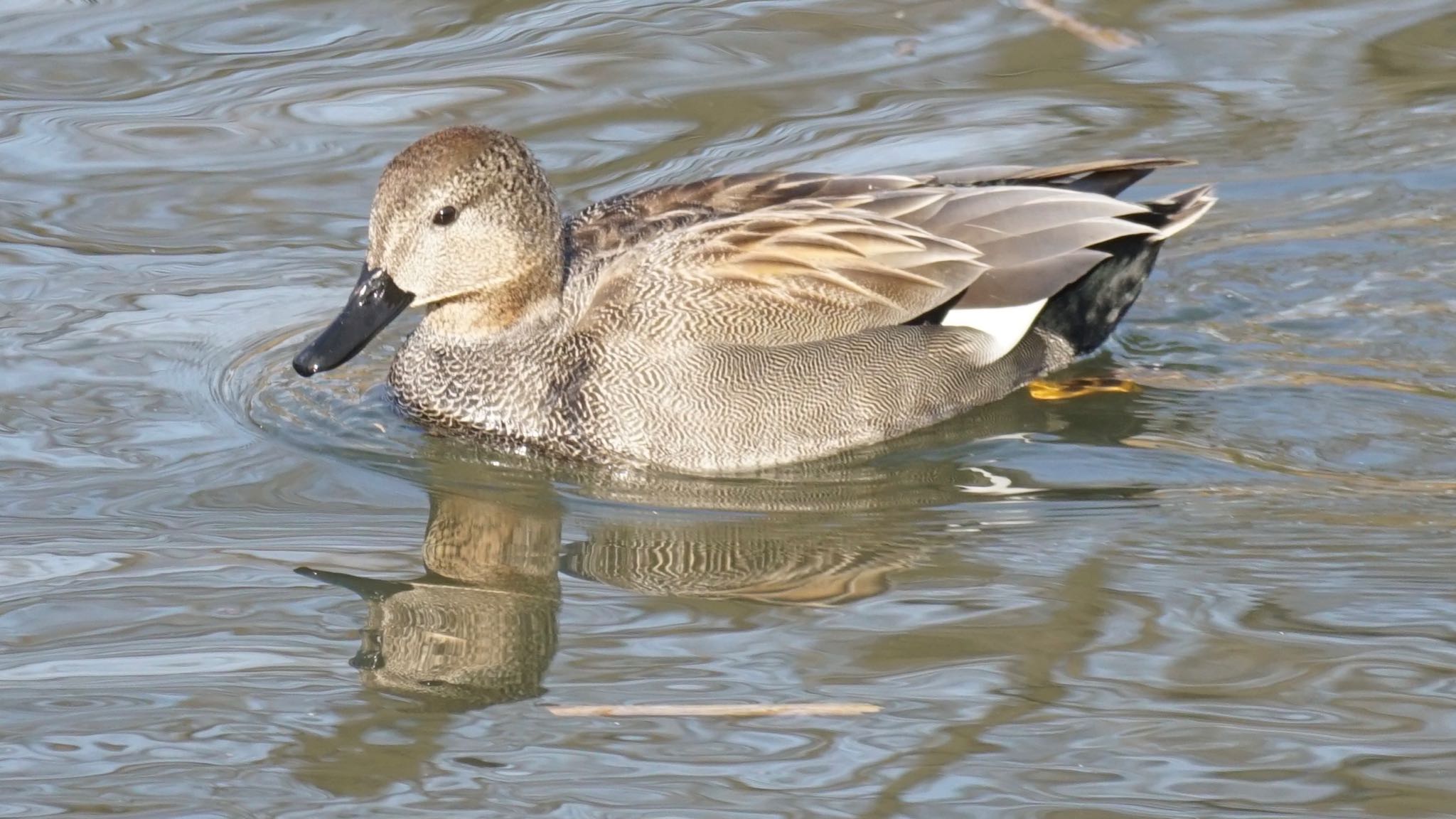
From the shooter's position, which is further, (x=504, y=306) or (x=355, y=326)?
(x=504, y=306)

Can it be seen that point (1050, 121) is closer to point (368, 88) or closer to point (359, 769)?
point (368, 88)

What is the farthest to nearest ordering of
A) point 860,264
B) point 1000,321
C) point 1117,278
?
1. point 1117,278
2. point 1000,321
3. point 860,264

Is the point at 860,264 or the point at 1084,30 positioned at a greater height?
the point at 1084,30

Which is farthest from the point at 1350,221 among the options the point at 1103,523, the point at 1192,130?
the point at 1103,523

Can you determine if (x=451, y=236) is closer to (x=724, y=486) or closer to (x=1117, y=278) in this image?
(x=724, y=486)

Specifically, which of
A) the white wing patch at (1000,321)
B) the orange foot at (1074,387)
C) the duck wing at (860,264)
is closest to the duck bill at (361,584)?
the duck wing at (860,264)

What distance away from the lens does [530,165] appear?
6324mm

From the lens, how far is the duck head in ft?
20.0

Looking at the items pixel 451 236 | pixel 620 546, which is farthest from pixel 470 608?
pixel 451 236

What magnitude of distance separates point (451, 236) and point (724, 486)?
42.6 inches

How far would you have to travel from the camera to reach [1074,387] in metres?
6.88

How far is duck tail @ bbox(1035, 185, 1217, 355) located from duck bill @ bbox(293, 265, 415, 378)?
207cm

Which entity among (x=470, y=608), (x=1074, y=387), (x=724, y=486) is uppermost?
(x=1074, y=387)

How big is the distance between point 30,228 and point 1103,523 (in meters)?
4.47
